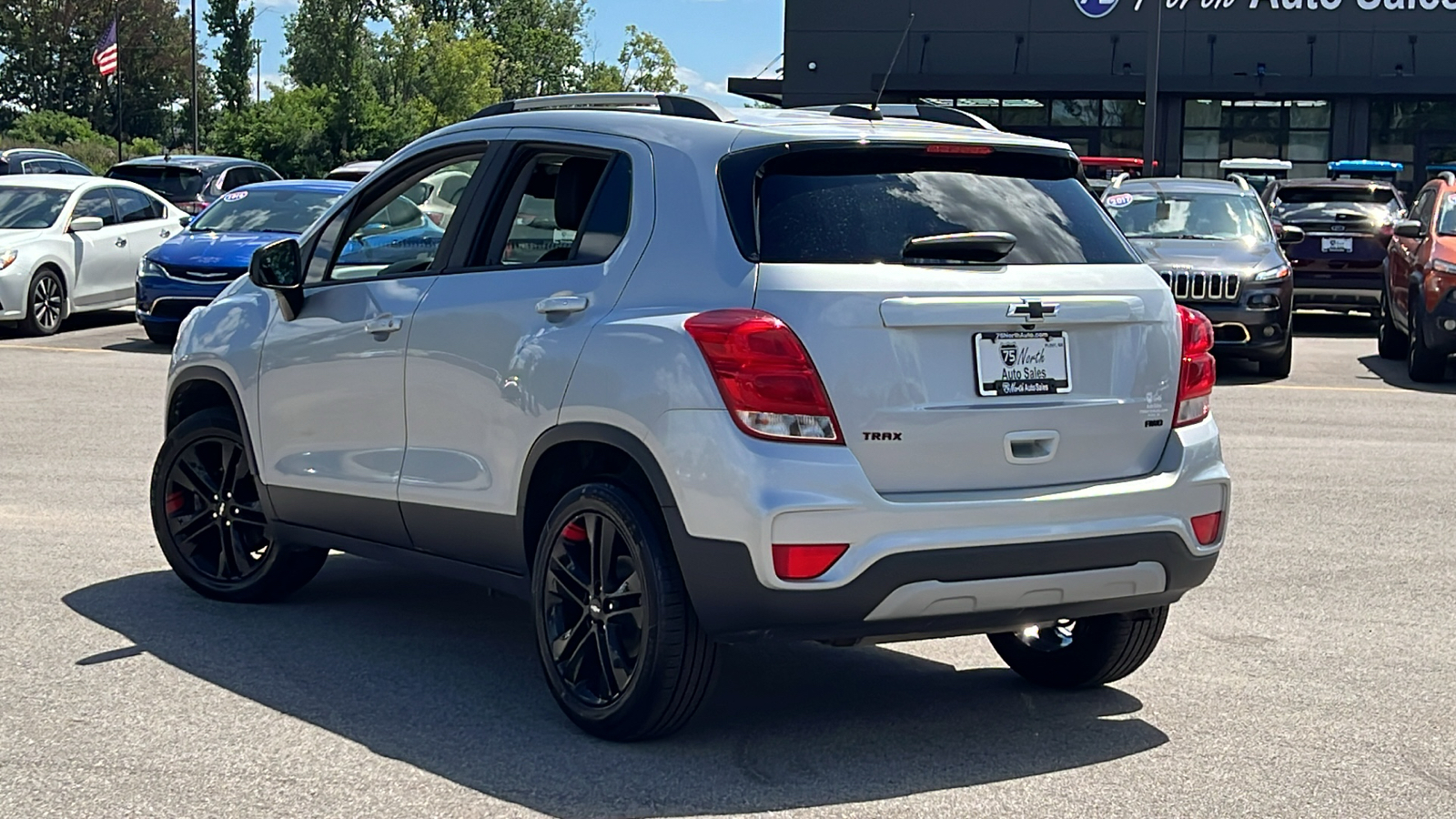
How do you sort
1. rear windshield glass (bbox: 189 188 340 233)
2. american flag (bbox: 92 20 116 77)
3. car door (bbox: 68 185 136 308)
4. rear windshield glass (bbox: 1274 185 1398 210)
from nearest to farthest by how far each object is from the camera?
rear windshield glass (bbox: 189 188 340 233) → car door (bbox: 68 185 136 308) → rear windshield glass (bbox: 1274 185 1398 210) → american flag (bbox: 92 20 116 77)

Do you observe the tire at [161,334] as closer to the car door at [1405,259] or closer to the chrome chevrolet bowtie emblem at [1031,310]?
the car door at [1405,259]

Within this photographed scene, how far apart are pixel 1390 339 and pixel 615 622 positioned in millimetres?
14467

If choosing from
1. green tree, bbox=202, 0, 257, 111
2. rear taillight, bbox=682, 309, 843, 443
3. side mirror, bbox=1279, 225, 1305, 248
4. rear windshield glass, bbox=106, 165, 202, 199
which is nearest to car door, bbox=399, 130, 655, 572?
rear taillight, bbox=682, 309, 843, 443

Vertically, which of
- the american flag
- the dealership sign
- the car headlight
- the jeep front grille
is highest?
the dealership sign

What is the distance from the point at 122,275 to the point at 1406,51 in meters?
31.5

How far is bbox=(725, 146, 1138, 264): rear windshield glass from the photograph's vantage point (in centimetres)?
497

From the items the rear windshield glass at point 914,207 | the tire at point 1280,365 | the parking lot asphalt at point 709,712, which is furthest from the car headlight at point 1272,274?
the rear windshield glass at point 914,207

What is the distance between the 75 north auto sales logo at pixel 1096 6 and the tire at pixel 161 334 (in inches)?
1157

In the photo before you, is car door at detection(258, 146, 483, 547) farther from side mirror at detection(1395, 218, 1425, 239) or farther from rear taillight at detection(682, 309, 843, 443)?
side mirror at detection(1395, 218, 1425, 239)

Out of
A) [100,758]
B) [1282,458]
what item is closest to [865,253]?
[100,758]

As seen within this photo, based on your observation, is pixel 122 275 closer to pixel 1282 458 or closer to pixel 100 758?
pixel 1282 458

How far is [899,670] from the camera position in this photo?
6.19 metres

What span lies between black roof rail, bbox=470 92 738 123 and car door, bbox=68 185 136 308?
14234 mm

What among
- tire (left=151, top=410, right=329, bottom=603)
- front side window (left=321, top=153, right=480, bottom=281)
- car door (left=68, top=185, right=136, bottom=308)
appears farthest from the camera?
car door (left=68, top=185, right=136, bottom=308)
